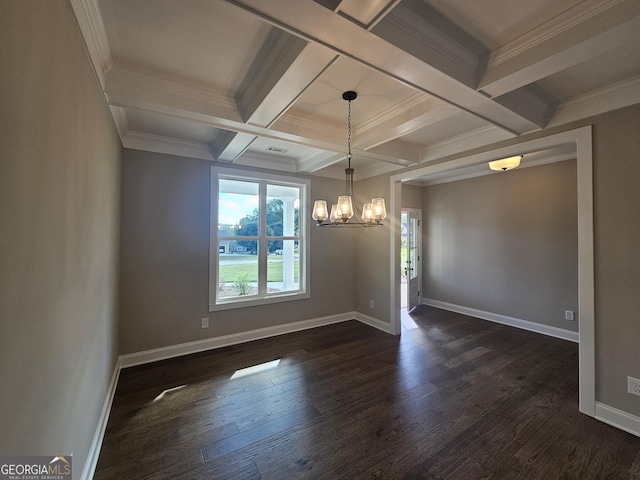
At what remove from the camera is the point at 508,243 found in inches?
181

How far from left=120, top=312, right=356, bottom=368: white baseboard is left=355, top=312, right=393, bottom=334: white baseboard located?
0.78 ft

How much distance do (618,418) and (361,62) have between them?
3.40 meters

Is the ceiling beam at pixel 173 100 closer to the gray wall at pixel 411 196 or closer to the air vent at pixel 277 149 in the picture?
the air vent at pixel 277 149

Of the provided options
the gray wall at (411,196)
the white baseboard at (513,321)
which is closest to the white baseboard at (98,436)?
the white baseboard at (513,321)

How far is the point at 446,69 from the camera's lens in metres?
1.66

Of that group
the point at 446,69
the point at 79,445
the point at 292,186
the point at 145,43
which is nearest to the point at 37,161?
the point at 145,43

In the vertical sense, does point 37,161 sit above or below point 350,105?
below

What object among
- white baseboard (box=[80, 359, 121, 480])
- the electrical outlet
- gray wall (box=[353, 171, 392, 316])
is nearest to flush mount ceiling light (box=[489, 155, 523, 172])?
gray wall (box=[353, 171, 392, 316])

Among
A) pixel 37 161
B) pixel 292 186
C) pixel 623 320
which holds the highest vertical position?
pixel 292 186

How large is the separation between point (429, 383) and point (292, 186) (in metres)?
3.35

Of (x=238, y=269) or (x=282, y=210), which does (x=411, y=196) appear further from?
(x=238, y=269)

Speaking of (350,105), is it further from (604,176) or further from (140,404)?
(140,404)

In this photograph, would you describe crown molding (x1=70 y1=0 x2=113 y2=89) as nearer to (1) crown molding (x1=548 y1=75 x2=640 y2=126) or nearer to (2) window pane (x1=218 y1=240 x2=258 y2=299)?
(2) window pane (x1=218 y1=240 x2=258 y2=299)

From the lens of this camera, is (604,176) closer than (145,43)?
No
